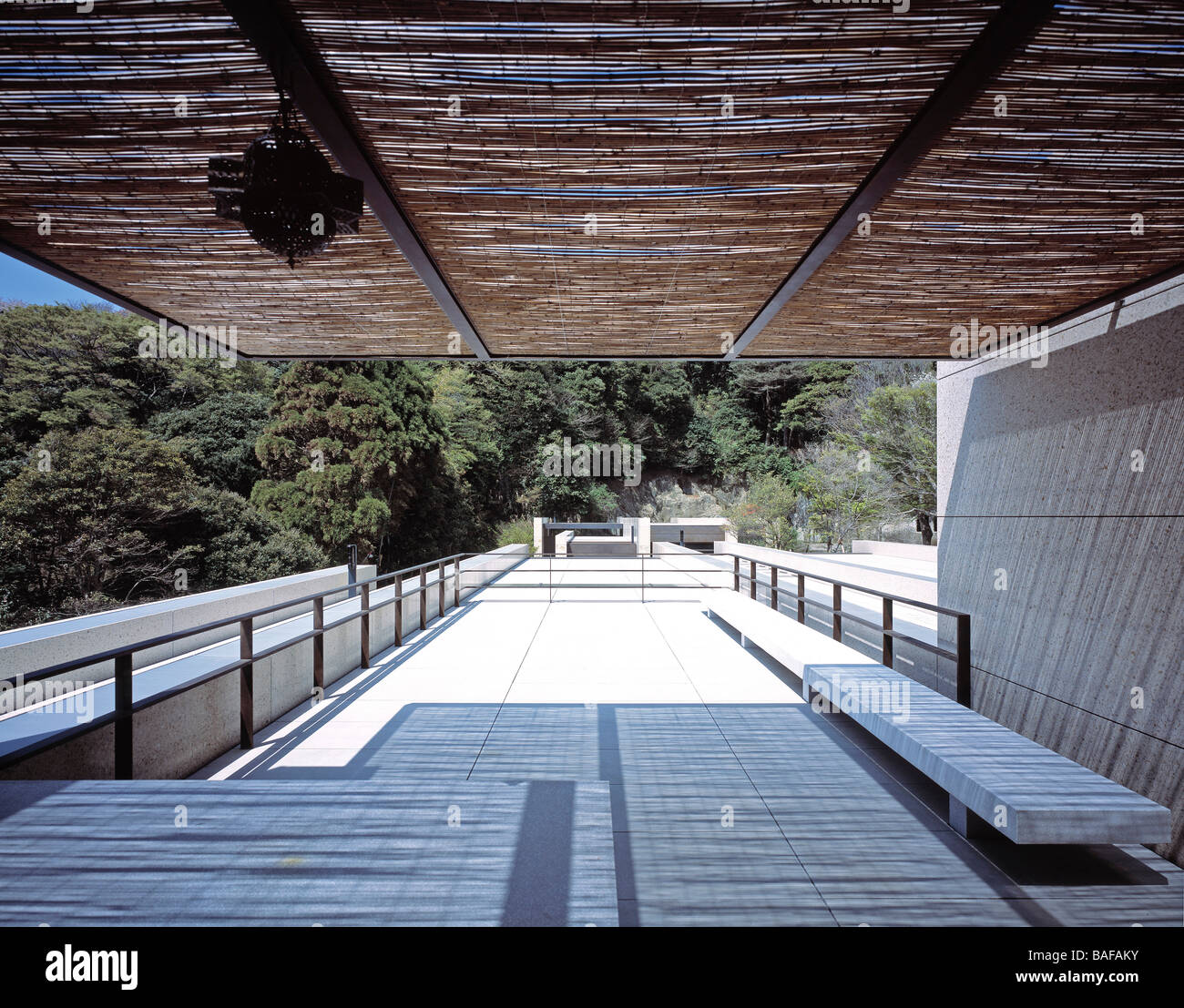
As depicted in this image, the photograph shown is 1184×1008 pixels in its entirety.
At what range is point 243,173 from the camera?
202 cm

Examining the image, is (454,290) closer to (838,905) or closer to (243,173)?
(243,173)

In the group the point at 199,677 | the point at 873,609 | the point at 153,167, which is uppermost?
the point at 153,167

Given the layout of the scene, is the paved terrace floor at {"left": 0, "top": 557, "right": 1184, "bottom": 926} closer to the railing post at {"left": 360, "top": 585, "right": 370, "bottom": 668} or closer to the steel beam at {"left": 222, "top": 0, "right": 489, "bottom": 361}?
the railing post at {"left": 360, "top": 585, "right": 370, "bottom": 668}

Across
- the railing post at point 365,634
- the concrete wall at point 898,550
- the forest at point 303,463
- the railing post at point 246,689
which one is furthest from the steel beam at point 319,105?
the concrete wall at point 898,550

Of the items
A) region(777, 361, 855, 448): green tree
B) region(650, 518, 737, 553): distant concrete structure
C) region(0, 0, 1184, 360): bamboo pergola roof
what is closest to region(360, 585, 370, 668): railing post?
region(0, 0, 1184, 360): bamboo pergola roof

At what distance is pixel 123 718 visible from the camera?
9.09ft

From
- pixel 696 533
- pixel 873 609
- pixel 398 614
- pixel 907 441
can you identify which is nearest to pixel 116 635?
Result: pixel 398 614

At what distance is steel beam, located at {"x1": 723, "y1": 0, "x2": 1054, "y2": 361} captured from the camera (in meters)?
1.80

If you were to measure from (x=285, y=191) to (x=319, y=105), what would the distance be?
0.39m

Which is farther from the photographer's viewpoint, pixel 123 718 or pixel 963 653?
pixel 963 653

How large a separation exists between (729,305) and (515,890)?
342cm

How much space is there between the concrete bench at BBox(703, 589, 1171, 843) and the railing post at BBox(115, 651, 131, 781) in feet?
10.9

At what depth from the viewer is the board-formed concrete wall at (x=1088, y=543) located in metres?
3.05

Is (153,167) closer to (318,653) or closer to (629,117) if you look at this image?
(629,117)
